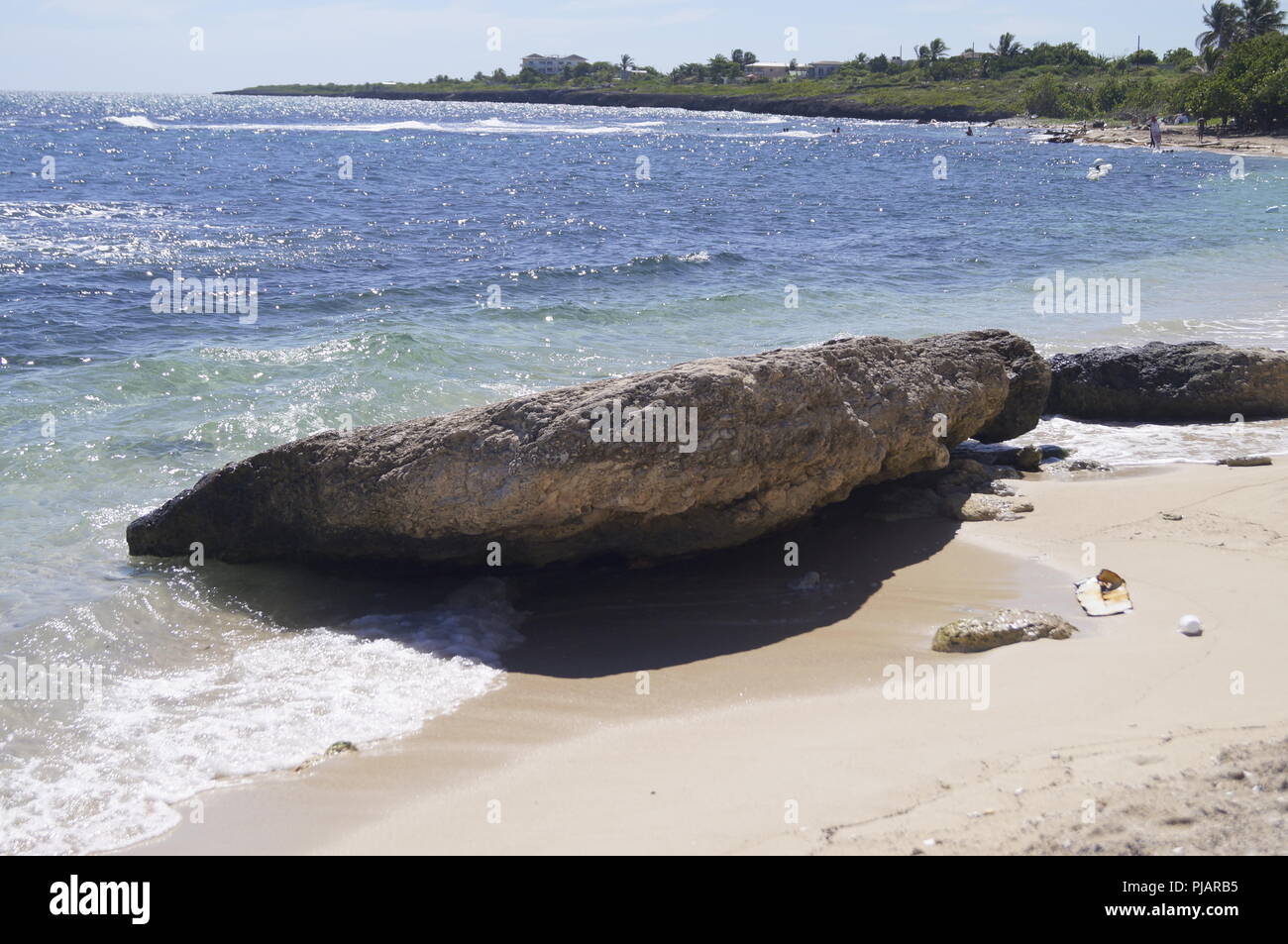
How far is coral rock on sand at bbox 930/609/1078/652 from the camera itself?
5.93 metres

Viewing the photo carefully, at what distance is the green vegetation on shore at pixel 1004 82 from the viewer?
204ft

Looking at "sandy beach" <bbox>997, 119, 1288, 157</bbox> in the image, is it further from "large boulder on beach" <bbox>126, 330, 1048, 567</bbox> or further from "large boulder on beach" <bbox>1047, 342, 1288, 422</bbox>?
"large boulder on beach" <bbox>126, 330, 1048, 567</bbox>

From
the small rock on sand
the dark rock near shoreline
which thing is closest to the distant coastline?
the small rock on sand

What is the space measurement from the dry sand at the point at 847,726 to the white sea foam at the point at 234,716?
22 centimetres

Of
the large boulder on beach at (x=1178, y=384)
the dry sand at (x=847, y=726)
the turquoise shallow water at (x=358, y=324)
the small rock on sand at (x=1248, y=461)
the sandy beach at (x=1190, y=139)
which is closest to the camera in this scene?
the dry sand at (x=847, y=726)

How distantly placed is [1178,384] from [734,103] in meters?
120

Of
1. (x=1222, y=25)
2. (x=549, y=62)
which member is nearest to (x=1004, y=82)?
(x=1222, y=25)

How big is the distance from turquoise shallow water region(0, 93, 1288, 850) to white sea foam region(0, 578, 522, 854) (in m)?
0.02

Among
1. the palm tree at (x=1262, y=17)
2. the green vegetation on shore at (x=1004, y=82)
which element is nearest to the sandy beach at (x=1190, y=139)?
the green vegetation on shore at (x=1004, y=82)

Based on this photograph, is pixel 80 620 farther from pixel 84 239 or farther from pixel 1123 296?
pixel 84 239

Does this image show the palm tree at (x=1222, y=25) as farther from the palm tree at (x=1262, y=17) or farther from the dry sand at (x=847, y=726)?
the dry sand at (x=847, y=726)

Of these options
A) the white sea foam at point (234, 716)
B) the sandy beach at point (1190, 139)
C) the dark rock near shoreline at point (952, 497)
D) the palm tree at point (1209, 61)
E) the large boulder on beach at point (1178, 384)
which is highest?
the palm tree at point (1209, 61)
